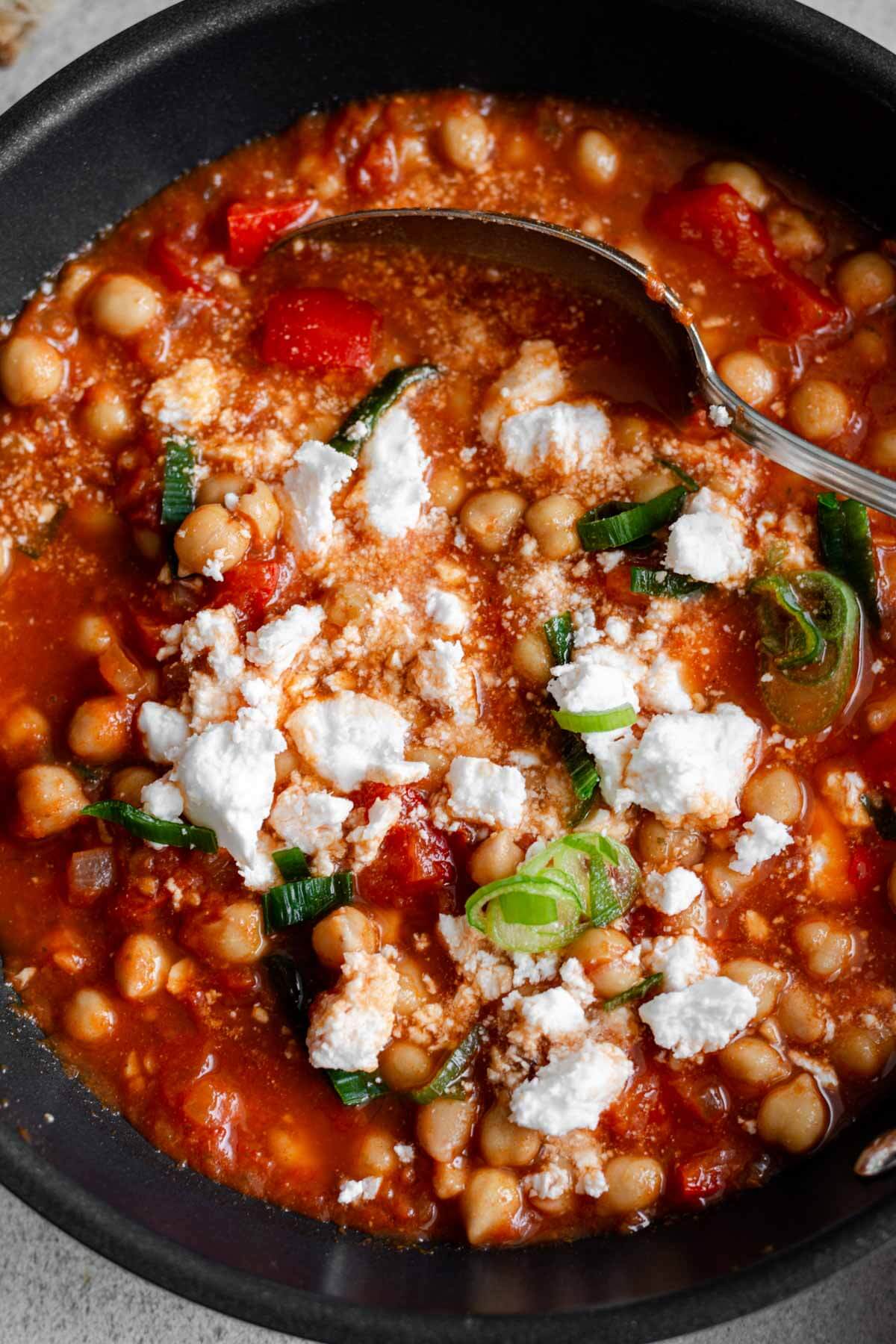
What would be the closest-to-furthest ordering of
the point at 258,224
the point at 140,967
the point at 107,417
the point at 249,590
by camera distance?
the point at 140,967, the point at 249,590, the point at 107,417, the point at 258,224

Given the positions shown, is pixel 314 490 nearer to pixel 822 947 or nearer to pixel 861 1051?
pixel 822 947

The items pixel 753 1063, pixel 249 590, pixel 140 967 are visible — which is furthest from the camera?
pixel 249 590

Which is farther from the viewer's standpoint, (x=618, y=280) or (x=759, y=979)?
(x=618, y=280)

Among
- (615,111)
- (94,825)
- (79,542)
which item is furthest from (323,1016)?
(615,111)

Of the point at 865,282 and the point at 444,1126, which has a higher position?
the point at 865,282

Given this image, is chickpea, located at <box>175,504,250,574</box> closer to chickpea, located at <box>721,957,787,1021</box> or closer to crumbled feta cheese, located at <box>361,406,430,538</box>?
crumbled feta cheese, located at <box>361,406,430,538</box>

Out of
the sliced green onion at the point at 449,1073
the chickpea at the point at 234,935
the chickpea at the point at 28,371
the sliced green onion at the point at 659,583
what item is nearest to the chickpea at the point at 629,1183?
the sliced green onion at the point at 449,1073

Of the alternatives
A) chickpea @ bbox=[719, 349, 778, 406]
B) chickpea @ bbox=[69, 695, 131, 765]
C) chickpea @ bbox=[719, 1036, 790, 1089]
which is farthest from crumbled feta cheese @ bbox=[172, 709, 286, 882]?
chickpea @ bbox=[719, 349, 778, 406]

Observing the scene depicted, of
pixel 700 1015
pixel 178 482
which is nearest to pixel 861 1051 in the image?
pixel 700 1015
